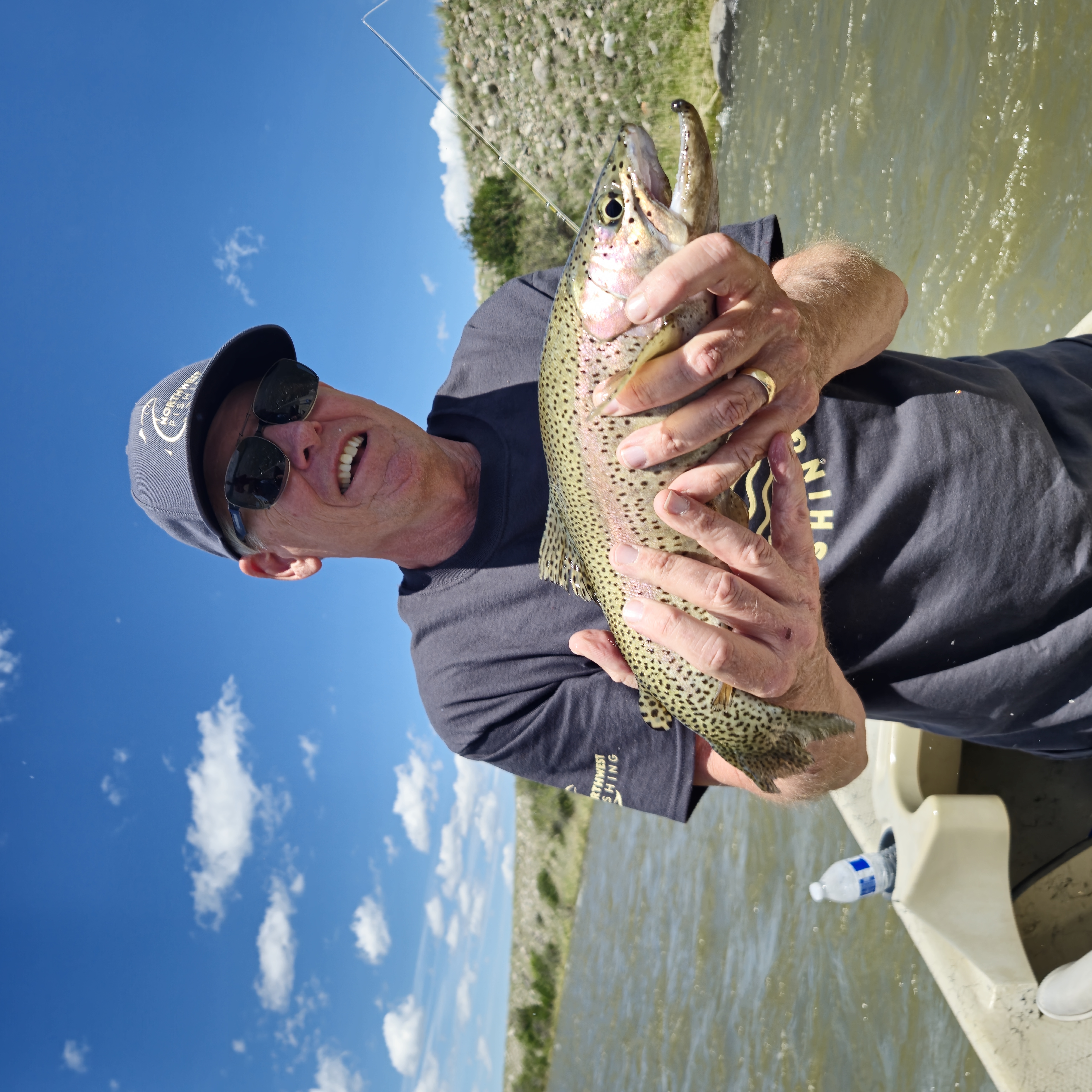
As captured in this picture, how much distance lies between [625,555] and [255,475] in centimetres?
210

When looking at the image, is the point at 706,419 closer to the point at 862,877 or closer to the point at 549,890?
the point at 862,877

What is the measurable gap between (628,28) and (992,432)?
40.2 feet

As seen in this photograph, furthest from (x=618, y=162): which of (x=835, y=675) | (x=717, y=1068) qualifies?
(x=717, y=1068)

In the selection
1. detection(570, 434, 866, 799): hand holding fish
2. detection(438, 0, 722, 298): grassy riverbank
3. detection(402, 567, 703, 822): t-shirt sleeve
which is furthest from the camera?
detection(438, 0, 722, 298): grassy riverbank

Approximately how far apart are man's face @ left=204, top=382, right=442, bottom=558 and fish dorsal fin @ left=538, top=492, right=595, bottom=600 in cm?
91

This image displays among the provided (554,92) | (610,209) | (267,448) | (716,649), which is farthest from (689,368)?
(554,92)

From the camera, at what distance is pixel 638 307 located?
1.80 meters

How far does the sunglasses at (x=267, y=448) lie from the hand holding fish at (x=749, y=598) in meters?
1.95

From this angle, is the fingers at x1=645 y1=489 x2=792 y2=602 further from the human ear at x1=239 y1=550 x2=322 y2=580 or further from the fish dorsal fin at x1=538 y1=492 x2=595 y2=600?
the human ear at x1=239 y1=550 x2=322 y2=580

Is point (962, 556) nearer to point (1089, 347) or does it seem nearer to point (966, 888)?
point (1089, 347)

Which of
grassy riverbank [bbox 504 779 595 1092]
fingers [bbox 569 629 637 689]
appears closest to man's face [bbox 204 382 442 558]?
fingers [bbox 569 629 637 689]

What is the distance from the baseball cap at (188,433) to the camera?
3361 mm

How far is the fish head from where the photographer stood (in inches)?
74.0

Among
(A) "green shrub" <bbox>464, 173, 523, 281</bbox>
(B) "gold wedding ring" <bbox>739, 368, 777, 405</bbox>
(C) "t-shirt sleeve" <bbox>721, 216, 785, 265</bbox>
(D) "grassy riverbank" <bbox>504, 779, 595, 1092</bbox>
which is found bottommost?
(D) "grassy riverbank" <bbox>504, 779, 595, 1092</bbox>
